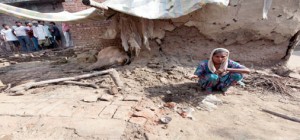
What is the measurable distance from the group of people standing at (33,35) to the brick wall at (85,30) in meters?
2.56

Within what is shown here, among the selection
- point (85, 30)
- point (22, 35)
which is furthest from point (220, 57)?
point (22, 35)

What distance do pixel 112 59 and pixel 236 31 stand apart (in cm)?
273

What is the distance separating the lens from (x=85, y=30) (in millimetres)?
6273

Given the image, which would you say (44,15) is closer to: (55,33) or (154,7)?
(154,7)

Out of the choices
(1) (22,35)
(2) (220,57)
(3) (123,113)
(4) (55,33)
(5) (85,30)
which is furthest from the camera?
(4) (55,33)

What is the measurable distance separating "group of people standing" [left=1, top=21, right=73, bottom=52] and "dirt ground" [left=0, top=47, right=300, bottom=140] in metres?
5.42

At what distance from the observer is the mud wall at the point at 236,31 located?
11.6ft

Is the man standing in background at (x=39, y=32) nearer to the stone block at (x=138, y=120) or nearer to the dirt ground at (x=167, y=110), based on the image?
the dirt ground at (x=167, y=110)

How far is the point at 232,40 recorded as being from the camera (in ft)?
12.8

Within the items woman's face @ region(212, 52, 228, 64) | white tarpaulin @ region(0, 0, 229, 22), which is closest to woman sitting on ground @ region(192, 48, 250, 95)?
woman's face @ region(212, 52, 228, 64)

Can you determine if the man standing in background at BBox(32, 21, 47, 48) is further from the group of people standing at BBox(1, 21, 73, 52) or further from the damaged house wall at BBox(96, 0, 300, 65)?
the damaged house wall at BBox(96, 0, 300, 65)

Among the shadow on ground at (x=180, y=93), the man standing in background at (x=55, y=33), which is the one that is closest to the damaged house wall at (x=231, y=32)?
the shadow on ground at (x=180, y=93)

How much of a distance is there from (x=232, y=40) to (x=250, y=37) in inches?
13.2

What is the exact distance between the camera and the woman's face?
277cm
